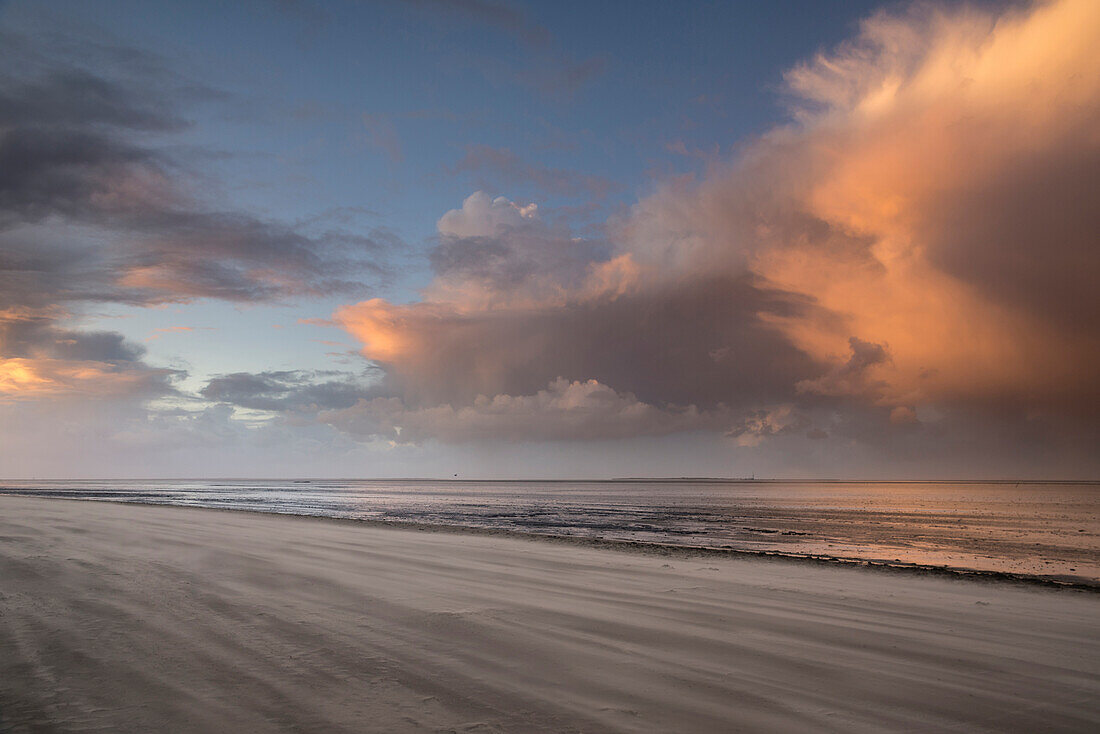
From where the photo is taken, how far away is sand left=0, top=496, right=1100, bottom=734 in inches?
199

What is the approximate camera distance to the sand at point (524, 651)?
5.05 metres

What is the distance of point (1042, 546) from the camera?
24906 mm

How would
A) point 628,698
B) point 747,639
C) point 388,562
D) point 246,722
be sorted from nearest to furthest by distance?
point 246,722 → point 628,698 → point 747,639 → point 388,562

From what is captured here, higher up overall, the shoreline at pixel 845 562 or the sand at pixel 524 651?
the sand at pixel 524 651

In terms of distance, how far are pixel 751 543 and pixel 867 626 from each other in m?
16.2

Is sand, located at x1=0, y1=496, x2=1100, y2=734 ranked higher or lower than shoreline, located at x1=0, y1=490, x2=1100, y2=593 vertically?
higher

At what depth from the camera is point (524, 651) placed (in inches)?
278

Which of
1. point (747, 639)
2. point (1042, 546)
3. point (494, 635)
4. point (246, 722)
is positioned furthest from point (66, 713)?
point (1042, 546)

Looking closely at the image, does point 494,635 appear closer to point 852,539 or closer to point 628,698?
point 628,698

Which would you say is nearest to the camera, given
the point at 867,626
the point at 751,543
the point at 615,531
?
the point at 867,626

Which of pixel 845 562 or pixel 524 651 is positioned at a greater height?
pixel 524 651

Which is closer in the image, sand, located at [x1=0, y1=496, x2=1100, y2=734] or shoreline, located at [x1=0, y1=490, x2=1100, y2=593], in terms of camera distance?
sand, located at [x1=0, y1=496, x2=1100, y2=734]

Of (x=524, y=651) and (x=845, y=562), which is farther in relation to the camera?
(x=845, y=562)

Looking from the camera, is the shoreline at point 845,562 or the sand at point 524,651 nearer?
the sand at point 524,651
